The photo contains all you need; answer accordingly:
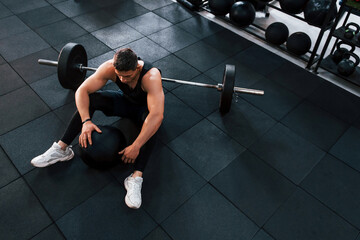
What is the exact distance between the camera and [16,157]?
7.33 feet

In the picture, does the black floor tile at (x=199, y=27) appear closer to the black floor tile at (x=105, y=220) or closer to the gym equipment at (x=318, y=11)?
the gym equipment at (x=318, y=11)

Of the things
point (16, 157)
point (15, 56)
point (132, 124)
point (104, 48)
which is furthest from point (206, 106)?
point (15, 56)

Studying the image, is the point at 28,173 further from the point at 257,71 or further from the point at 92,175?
the point at 257,71

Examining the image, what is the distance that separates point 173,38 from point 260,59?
1.01 metres

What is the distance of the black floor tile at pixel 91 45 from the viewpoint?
323 centimetres

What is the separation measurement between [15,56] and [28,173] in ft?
5.12

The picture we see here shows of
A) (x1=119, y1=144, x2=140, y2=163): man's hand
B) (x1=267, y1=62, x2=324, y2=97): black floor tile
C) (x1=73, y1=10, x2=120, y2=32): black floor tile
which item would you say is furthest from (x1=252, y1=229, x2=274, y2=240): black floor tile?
(x1=73, y1=10, x2=120, y2=32): black floor tile

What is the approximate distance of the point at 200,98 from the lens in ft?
9.16

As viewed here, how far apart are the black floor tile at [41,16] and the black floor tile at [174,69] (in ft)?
5.06

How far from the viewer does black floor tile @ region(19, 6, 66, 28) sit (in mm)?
3605

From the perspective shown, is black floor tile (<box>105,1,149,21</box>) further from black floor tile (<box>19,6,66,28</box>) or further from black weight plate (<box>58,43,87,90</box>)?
black weight plate (<box>58,43,87,90</box>)

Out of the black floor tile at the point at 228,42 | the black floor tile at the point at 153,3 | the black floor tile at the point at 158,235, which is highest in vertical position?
the black floor tile at the point at 153,3

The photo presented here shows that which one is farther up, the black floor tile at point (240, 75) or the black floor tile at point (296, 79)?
the black floor tile at point (296, 79)

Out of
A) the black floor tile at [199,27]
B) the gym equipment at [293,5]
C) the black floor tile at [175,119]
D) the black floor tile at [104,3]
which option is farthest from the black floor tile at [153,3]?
the black floor tile at [175,119]
